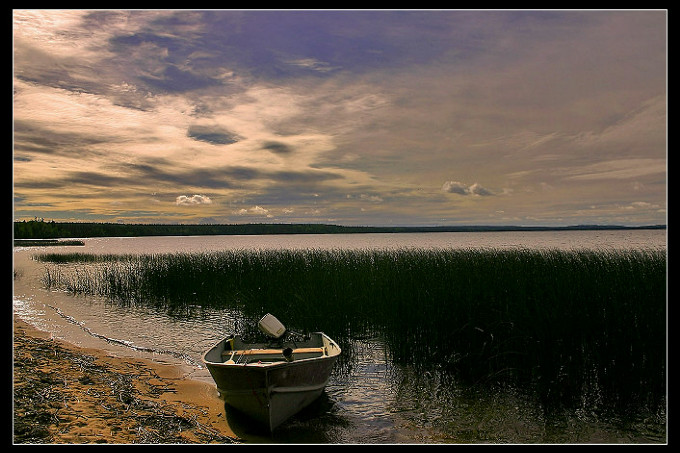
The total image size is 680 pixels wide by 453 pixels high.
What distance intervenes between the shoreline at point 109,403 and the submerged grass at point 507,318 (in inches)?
141

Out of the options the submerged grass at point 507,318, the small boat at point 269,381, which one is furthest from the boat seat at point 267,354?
the submerged grass at point 507,318

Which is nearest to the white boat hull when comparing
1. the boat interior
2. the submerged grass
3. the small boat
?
the small boat

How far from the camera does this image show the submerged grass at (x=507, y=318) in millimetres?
6707

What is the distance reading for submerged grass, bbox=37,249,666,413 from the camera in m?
6.71

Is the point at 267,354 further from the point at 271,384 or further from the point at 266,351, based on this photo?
the point at 271,384

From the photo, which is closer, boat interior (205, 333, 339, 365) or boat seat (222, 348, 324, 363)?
boat interior (205, 333, 339, 365)

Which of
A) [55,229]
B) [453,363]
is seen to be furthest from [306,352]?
[55,229]

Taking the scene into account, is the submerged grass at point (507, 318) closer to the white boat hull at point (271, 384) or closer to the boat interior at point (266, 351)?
the boat interior at point (266, 351)

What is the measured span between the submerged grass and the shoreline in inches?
141

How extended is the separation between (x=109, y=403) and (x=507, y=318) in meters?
6.70

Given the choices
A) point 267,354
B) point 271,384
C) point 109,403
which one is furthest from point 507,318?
point 109,403

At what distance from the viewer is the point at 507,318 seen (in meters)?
8.24

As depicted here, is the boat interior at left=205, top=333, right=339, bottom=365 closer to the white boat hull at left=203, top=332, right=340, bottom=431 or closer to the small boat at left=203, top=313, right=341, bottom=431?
the small boat at left=203, top=313, right=341, bottom=431

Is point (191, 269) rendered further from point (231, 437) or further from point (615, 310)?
point (615, 310)
